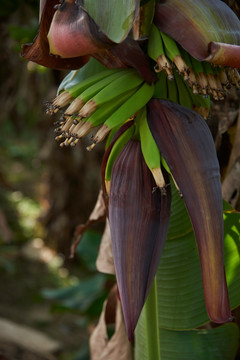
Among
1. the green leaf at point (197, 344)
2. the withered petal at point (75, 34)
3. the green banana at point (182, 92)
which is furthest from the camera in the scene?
the green leaf at point (197, 344)

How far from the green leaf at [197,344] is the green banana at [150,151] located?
29 cm

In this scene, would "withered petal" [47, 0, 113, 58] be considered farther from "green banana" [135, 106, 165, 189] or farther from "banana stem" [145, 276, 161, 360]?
"banana stem" [145, 276, 161, 360]

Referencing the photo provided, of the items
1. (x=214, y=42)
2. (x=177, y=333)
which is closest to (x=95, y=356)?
(x=177, y=333)

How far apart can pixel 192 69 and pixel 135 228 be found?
126mm

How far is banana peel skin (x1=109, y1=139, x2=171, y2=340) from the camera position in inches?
14.7


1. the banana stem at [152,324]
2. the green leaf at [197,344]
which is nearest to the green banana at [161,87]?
the banana stem at [152,324]

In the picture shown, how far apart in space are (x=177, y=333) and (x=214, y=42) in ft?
1.31

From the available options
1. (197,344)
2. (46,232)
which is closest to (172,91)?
(197,344)

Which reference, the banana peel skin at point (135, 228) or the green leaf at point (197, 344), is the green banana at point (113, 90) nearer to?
the banana peel skin at point (135, 228)

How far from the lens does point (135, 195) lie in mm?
379

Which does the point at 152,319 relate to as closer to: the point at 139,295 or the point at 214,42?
the point at 139,295

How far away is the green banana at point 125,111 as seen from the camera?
1.26ft

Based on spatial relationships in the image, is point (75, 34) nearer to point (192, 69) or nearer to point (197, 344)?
point (192, 69)

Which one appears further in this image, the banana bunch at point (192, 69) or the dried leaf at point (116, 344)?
the dried leaf at point (116, 344)
